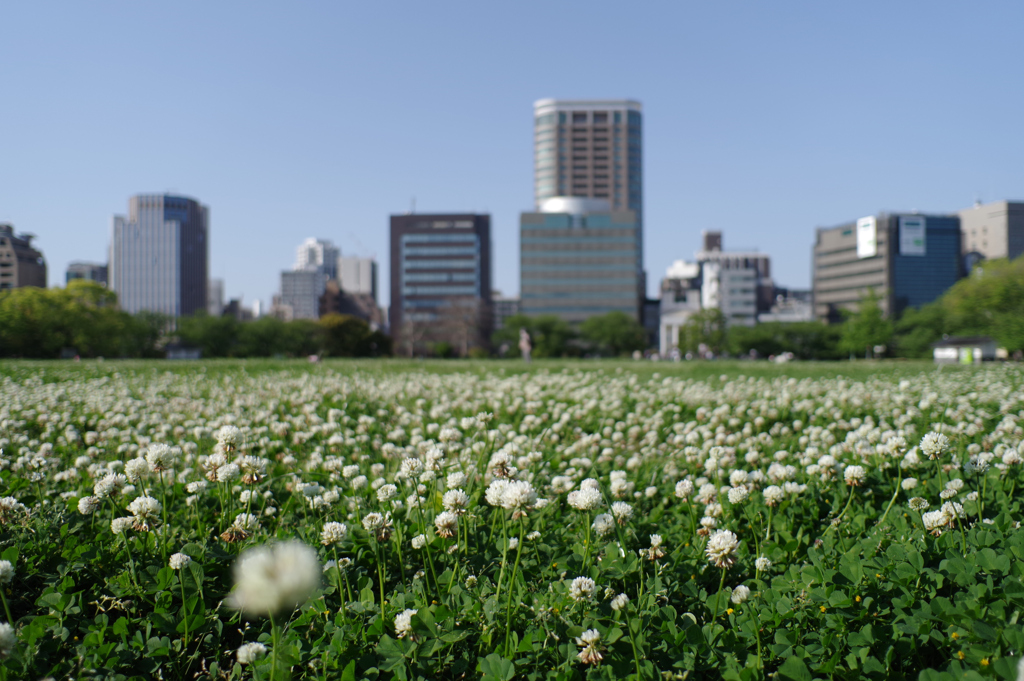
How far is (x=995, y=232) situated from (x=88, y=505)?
192903mm

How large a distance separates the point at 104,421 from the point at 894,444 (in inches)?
229

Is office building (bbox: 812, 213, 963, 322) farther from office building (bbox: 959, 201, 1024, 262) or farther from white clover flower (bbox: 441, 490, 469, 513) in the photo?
white clover flower (bbox: 441, 490, 469, 513)

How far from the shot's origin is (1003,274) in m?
50.1

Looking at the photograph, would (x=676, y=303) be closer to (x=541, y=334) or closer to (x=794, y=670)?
(x=541, y=334)

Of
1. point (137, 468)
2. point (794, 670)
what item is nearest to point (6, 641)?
point (137, 468)

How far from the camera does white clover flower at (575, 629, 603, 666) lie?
5.70 feet

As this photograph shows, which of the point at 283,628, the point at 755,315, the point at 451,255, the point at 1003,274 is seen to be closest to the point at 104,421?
the point at 283,628

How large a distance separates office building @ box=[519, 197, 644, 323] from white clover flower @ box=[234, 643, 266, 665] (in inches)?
5025

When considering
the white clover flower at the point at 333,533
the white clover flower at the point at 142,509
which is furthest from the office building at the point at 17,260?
the white clover flower at the point at 333,533

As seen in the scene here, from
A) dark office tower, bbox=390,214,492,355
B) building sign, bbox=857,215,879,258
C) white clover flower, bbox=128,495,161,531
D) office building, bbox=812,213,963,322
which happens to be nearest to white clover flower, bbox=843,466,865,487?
white clover flower, bbox=128,495,161,531

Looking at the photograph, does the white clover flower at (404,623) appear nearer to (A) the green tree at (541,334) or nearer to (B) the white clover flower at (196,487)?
(B) the white clover flower at (196,487)

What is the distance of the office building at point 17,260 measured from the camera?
1994 cm

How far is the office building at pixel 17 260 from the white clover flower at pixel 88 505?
72.6 feet

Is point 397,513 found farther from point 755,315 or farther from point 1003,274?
point 755,315
